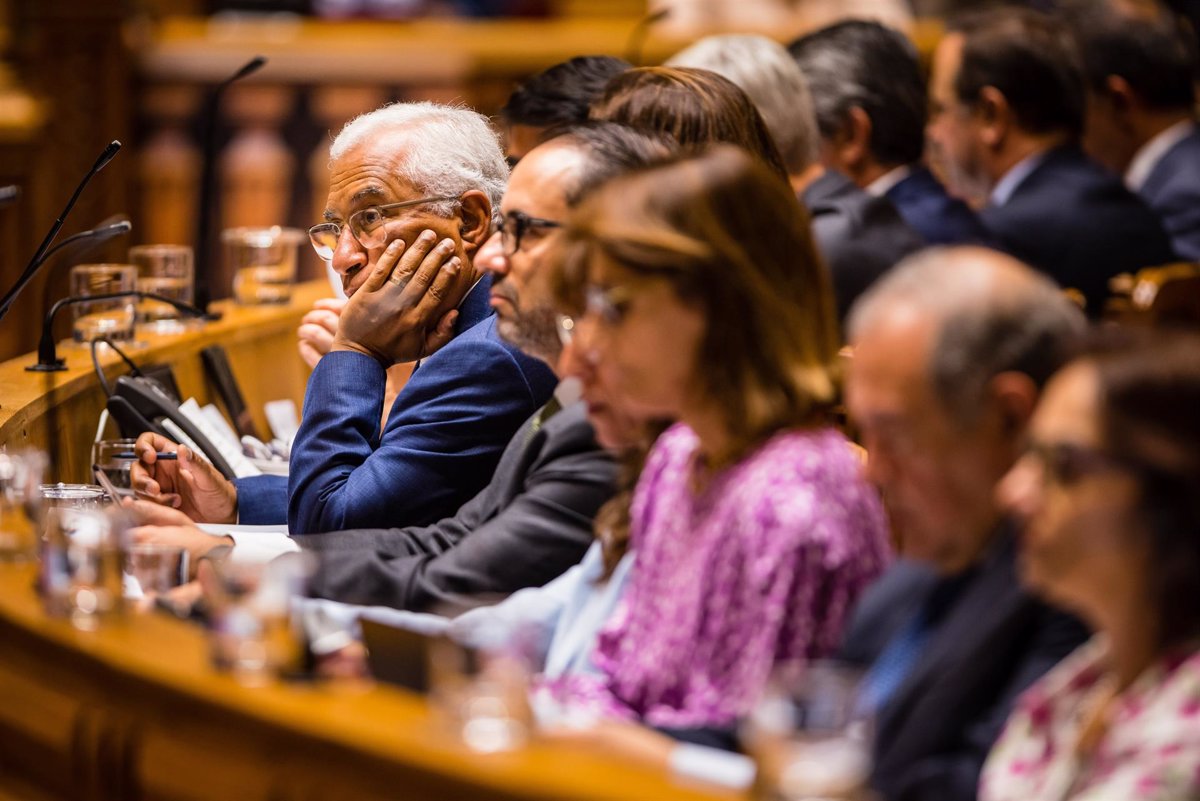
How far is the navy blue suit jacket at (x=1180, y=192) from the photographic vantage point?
4953 millimetres

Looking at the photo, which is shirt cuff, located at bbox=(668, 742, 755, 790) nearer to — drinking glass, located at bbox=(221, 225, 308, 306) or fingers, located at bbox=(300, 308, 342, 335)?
fingers, located at bbox=(300, 308, 342, 335)

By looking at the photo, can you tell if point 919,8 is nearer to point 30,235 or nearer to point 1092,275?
point 1092,275

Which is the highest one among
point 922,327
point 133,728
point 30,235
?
point 922,327

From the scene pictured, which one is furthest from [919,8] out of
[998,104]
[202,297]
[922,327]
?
[922,327]

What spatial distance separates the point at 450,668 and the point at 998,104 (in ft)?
11.3

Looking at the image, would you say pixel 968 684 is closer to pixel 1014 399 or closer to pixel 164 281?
pixel 1014 399

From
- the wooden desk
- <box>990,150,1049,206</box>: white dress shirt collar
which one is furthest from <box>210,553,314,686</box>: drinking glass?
<box>990,150,1049,206</box>: white dress shirt collar

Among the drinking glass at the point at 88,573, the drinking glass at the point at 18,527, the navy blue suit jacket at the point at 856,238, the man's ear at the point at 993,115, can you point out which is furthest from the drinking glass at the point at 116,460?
the man's ear at the point at 993,115

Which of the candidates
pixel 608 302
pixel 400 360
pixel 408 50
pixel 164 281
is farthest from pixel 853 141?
pixel 608 302

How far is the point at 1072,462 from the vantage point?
124 cm

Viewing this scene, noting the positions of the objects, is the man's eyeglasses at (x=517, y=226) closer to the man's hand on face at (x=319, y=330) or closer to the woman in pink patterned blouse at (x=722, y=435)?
the woman in pink patterned blouse at (x=722, y=435)

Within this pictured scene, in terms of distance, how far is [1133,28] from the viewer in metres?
5.18

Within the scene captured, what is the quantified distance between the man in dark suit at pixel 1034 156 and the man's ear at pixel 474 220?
182 centimetres

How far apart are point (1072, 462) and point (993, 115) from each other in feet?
11.1
